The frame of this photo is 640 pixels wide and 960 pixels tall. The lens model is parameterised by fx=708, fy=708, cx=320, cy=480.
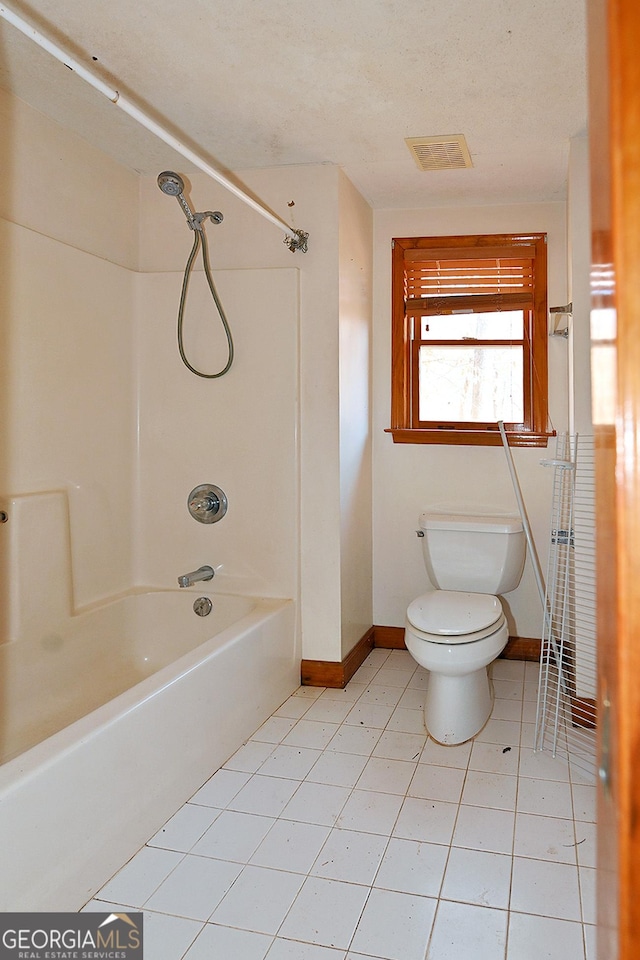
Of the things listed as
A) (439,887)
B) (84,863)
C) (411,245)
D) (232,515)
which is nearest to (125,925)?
(84,863)

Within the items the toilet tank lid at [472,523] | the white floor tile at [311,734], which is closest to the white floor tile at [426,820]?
the white floor tile at [311,734]

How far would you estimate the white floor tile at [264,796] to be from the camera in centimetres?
211

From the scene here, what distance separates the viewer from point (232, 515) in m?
3.10

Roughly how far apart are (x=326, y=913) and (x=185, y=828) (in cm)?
53

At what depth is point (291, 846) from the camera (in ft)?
6.33

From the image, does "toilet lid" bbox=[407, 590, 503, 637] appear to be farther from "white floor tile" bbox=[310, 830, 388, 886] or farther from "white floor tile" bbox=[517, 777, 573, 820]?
"white floor tile" bbox=[310, 830, 388, 886]

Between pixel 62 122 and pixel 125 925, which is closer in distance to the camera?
pixel 125 925

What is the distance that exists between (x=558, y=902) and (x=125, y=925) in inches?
40.1

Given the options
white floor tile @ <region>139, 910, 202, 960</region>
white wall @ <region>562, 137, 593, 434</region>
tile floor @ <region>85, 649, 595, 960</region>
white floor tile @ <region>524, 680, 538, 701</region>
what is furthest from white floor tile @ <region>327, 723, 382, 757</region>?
white wall @ <region>562, 137, 593, 434</region>

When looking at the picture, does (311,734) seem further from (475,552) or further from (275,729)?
(475,552)

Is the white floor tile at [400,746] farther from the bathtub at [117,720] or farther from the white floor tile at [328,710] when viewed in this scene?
the bathtub at [117,720]

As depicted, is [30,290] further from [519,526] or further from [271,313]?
[519,526]

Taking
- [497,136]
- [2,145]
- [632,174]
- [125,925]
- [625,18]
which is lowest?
[125,925]

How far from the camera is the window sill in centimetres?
339
